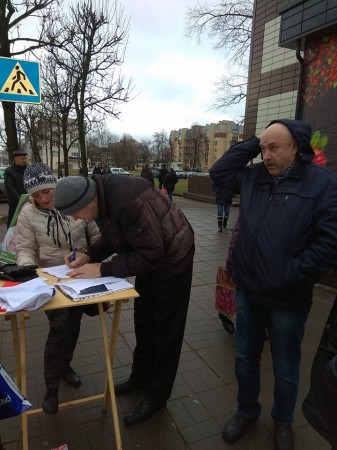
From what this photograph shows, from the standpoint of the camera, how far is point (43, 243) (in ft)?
8.13

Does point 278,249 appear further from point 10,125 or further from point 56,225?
point 10,125

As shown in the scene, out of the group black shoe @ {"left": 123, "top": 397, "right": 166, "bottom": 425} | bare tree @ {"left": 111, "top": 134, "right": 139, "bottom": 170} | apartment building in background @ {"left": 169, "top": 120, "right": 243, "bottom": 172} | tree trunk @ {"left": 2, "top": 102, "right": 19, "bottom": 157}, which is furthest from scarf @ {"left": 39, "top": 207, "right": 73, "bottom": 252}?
apartment building in background @ {"left": 169, "top": 120, "right": 243, "bottom": 172}

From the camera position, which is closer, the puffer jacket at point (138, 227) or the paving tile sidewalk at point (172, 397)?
the puffer jacket at point (138, 227)

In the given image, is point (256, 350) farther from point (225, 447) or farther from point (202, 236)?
point (202, 236)

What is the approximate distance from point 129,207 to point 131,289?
0.44 m

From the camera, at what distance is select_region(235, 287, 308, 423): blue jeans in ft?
6.43

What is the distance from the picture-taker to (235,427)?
86.7 inches

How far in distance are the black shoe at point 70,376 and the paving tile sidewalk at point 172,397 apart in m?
0.05

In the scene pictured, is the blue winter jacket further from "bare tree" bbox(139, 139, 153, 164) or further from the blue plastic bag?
"bare tree" bbox(139, 139, 153, 164)

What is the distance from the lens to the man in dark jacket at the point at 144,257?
187 cm

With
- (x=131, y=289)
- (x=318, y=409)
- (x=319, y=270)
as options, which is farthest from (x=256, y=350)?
(x=131, y=289)

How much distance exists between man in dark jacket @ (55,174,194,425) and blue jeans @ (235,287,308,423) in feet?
1.31

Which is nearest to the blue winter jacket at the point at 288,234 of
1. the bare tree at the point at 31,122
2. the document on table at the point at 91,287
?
the document on table at the point at 91,287

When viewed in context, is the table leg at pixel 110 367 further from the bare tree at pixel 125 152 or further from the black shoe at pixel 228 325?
the bare tree at pixel 125 152
